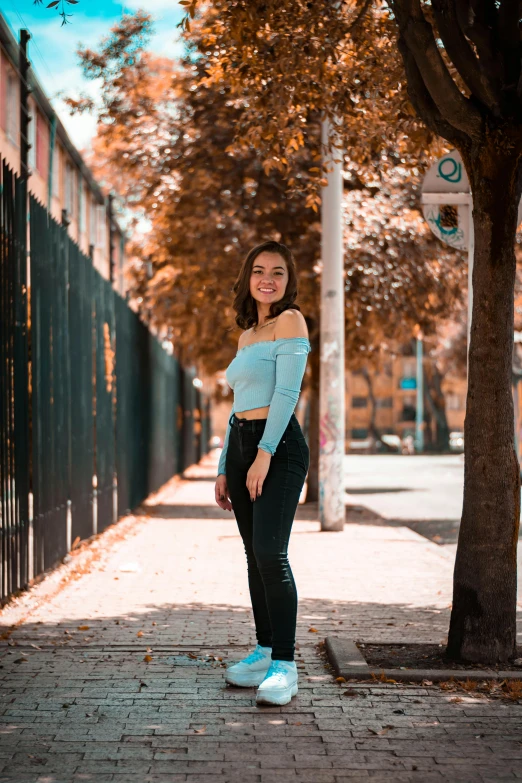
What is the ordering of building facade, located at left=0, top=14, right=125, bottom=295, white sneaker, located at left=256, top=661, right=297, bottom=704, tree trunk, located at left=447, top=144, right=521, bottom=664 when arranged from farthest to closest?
building facade, located at left=0, top=14, right=125, bottom=295, tree trunk, located at left=447, top=144, right=521, bottom=664, white sneaker, located at left=256, top=661, right=297, bottom=704

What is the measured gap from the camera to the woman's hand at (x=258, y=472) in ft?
16.4

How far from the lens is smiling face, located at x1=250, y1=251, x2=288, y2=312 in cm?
529

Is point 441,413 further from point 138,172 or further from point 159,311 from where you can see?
point 138,172

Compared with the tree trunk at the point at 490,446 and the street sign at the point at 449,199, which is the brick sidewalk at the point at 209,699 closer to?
the tree trunk at the point at 490,446

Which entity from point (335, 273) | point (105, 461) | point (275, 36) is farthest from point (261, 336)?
point (335, 273)

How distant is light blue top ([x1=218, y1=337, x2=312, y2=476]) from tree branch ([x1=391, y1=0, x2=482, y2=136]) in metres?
1.68

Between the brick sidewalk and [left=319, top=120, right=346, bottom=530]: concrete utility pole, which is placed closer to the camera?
the brick sidewalk

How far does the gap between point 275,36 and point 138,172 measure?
1029 cm

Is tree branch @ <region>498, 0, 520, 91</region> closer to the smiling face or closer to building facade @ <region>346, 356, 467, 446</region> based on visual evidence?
the smiling face

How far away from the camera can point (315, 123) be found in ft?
55.2

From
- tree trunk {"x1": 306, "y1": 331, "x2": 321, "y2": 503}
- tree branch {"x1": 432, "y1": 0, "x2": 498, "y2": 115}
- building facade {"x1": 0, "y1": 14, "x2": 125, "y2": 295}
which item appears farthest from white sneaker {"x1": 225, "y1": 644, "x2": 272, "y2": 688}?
building facade {"x1": 0, "y1": 14, "x2": 125, "y2": 295}

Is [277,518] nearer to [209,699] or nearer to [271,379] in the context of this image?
[271,379]

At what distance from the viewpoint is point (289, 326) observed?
5113mm

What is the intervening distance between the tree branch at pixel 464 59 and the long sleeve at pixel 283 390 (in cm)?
186
